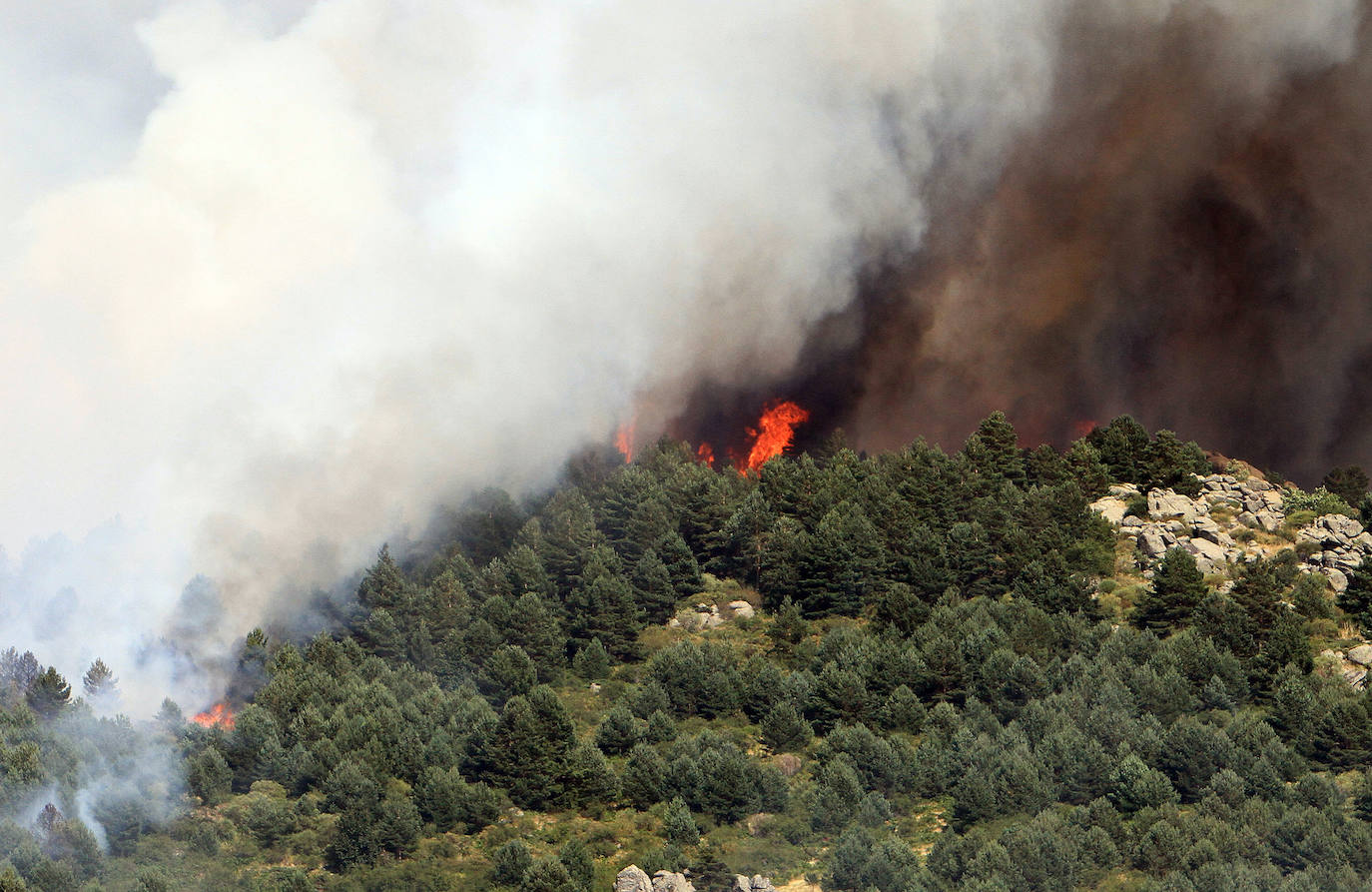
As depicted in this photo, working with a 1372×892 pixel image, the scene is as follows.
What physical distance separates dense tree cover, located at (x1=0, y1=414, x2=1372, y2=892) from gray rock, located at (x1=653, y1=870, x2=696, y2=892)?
925 millimetres

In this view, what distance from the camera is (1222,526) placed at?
113 metres

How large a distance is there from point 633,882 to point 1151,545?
141 feet

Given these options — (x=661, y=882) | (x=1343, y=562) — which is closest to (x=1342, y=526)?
(x=1343, y=562)

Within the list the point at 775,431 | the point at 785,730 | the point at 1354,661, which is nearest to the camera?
the point at 785,730

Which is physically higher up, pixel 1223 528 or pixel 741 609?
pixel 1223 528

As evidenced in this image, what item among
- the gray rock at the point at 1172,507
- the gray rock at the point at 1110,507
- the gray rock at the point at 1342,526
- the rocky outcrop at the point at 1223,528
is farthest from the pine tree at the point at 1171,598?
the gray rock at the point at 1110,507

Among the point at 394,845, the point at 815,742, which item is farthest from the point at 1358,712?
the point at 394,845

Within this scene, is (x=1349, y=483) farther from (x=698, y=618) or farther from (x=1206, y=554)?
(x=698, y=618)

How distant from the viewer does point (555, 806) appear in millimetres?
86062

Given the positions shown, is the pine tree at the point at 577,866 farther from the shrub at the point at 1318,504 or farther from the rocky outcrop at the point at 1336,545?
the shrub at the point at 1318,504

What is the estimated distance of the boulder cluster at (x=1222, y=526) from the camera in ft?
349

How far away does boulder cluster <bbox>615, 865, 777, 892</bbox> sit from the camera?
78.1m

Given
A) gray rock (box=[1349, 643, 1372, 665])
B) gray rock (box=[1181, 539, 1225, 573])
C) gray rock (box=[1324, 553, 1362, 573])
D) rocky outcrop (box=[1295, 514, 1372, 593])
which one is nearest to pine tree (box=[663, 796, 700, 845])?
gray rock (box=[1349, 643, 1372, 665])

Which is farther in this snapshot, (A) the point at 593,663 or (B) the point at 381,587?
(B) the point at 381,587
